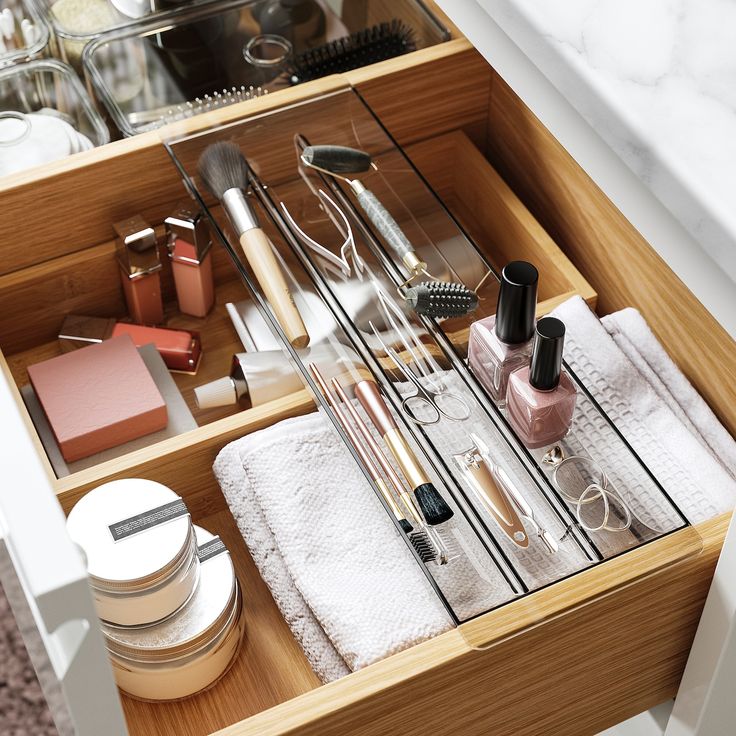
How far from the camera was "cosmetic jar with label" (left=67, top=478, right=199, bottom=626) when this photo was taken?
0.70 metres

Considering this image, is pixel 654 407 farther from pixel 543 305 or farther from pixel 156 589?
pixel 156 589

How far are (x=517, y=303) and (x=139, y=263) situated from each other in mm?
399

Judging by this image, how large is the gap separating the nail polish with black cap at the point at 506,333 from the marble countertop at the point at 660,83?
0.17m

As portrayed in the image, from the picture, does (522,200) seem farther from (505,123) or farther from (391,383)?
(391,383)

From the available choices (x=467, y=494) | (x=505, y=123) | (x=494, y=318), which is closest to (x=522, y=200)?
(x=505, y=123)

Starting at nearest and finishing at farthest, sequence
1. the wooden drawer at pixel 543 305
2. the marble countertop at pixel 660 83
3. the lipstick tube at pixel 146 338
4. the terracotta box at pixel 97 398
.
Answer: the marble countertop at pixel 660 83 < the wooden drawer at pixel 543 305 < the terracotta box at pixel 97 398 < the lipstick tube at pixel 146 338

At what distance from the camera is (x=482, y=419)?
30.7 inches

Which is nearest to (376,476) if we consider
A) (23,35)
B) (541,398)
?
(541,398)

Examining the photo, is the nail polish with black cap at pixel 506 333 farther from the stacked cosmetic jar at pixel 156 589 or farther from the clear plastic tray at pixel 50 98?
the clear plastic tray at pixel 50 98

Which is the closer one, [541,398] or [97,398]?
[541,398]

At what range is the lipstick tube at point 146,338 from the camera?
992mm

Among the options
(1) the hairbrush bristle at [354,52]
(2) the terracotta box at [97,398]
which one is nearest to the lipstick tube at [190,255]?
(2) the terracotta box at [97,398]

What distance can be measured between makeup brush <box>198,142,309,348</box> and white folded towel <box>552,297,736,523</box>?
234 mm

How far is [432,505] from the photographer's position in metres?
0.73
